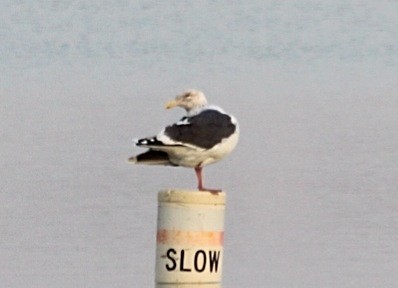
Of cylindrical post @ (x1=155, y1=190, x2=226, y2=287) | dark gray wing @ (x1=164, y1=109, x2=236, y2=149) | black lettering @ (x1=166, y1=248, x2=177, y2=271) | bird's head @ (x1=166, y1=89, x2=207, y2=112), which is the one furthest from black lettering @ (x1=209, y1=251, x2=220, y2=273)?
bird's head @ (x1=166, y1=89, x2=207, y2=112)

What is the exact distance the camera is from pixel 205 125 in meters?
7.24

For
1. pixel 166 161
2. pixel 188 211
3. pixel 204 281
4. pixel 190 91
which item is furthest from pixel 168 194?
pixel 190 91

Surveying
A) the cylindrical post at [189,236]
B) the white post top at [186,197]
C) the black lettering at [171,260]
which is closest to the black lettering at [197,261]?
the cylindrical post at [189,236]

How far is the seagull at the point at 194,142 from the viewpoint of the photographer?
7035 millimetres

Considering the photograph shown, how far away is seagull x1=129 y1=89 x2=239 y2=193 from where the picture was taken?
7035mm

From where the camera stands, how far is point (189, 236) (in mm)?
6285

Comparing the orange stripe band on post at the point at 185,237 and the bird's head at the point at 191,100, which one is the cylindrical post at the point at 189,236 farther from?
the bird's head at the point at 191,100

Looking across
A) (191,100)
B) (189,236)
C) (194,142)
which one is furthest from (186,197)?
(191,100)

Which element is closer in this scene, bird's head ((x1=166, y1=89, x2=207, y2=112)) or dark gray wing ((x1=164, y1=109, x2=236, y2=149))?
dark gray wing ((x1=164, y1=109, x2=236, y2=149))

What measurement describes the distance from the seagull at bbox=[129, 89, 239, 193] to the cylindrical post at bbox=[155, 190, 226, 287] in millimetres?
685

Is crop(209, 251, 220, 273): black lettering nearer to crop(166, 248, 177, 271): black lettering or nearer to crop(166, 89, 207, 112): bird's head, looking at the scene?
crop(166, 248, 177, 271): black lettering

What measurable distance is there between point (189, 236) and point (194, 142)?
94 cm

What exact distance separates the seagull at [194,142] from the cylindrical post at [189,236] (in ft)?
2.25

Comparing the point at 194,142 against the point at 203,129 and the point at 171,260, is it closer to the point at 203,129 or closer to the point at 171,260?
the point at 203,129
